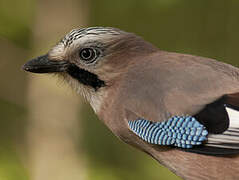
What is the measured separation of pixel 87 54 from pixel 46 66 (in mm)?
301

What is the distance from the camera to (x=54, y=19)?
5.80 m

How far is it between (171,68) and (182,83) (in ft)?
0.55

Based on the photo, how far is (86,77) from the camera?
3.15m

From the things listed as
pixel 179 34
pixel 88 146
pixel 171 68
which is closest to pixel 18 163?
pixel 88 146

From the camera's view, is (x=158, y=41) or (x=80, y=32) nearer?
(x=80, y=32)

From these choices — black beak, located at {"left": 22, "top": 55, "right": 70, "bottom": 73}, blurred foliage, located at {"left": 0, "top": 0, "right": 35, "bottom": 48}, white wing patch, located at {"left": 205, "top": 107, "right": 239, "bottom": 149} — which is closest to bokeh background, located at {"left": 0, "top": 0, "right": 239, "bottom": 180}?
blurred foliage, located at {"left": 0, "top": 0, "right": 35, "bottom": 48}

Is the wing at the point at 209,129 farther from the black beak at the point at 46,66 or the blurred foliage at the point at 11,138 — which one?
the blurred foliage at the point at 11,138

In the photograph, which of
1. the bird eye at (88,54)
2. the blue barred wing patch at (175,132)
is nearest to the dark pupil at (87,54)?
the bird eye at (88,54)

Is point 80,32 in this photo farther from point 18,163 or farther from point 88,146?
point 88,146

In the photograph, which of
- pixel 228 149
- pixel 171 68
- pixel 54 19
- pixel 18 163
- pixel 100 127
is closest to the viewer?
pixel 228 149

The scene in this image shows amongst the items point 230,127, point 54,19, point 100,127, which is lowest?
point 100,127

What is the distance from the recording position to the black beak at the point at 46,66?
3.19 m

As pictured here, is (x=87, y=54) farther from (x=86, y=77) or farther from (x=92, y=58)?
(x=86, y=77)

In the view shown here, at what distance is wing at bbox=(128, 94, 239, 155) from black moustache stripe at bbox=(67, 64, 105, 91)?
529 mm
